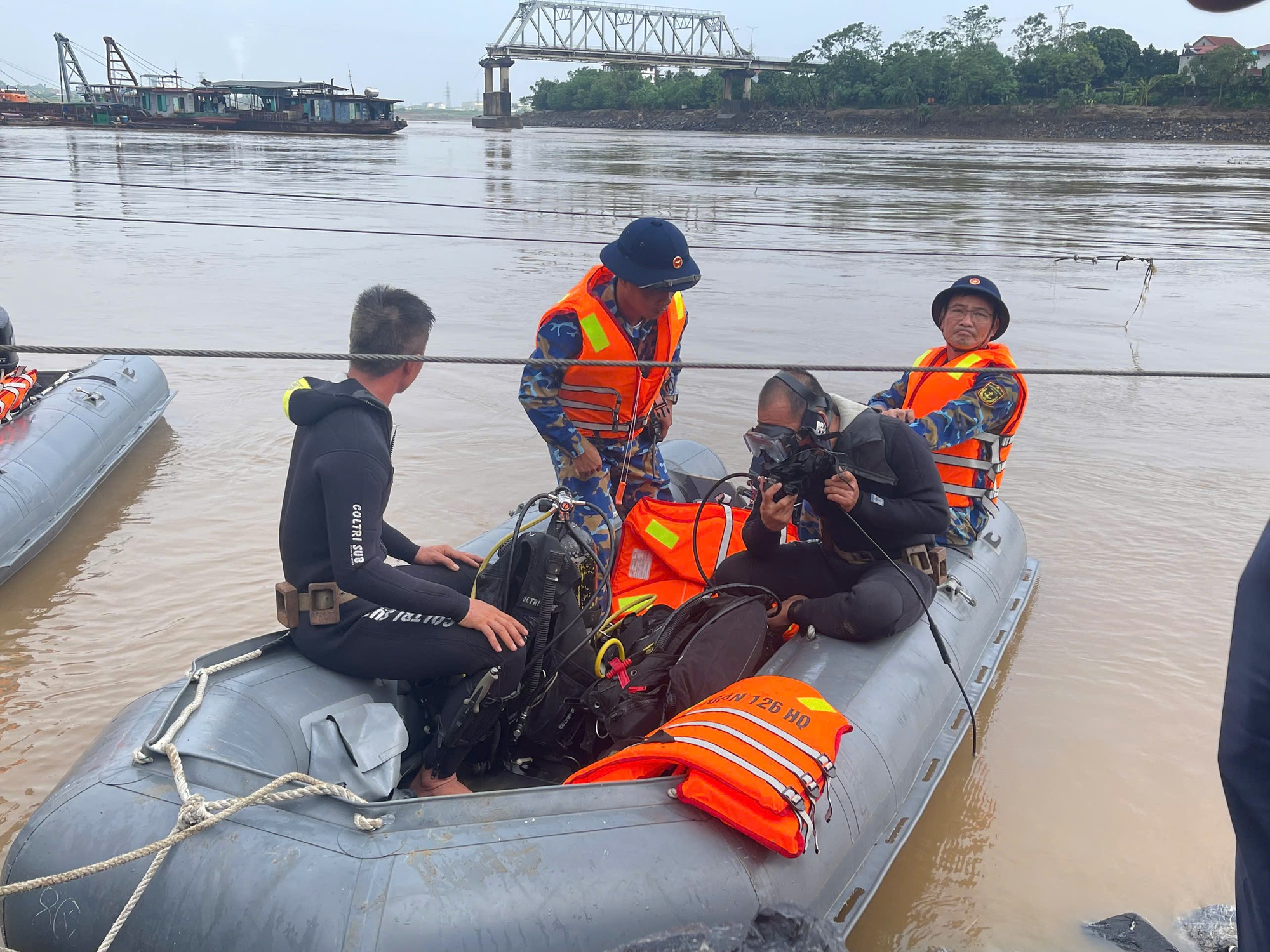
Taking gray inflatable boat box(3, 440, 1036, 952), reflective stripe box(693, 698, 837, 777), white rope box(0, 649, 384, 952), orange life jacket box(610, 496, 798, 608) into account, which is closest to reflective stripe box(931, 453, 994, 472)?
orange life jacket box(610, 496, 798, 608)

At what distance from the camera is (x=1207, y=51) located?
211 feet

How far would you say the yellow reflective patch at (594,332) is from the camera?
11.6 feet

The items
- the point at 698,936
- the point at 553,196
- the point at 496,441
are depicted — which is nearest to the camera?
the point at 698,936

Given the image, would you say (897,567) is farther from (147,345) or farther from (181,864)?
(147,345)

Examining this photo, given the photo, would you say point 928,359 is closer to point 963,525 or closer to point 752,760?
point 963,525

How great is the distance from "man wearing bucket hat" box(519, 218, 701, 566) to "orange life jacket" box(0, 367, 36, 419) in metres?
3.15

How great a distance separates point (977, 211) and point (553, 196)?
7.93m

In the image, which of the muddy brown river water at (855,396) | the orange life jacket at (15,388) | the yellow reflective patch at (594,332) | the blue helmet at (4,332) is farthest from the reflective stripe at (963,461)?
the orange life jacket at (15,388)

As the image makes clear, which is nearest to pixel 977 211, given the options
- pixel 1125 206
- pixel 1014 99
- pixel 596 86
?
pixel 1125 206

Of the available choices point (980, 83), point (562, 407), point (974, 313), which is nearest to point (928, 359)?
point (974, 313)

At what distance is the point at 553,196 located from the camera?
19.7m

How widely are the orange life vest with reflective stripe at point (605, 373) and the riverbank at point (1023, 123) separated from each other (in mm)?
55847

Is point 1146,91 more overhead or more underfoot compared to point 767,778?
more overhead

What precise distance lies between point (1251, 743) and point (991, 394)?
2.71 meters
